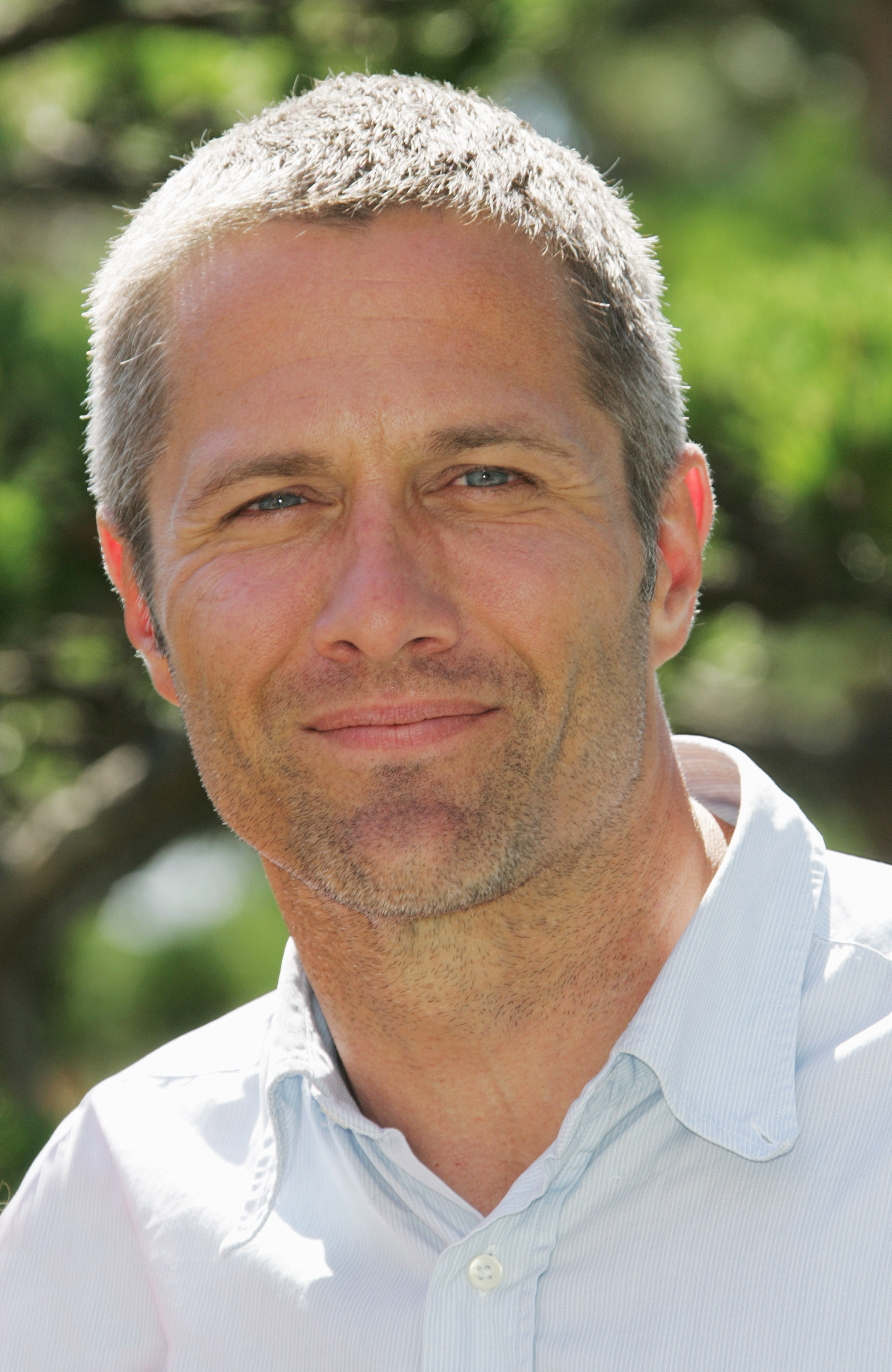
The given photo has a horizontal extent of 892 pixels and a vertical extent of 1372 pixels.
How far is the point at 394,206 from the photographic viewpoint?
45.1 inches

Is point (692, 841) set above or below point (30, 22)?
below

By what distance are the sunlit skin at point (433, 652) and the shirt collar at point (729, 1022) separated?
2.6 inches

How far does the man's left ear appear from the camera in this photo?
4.12 ft

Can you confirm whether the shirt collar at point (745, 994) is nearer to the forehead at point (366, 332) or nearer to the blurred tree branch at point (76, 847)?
the forehead at point (366, 332)

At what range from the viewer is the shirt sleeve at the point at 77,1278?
Result: 1.19 m

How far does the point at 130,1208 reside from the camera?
3.97ft

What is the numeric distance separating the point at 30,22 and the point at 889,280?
119cm

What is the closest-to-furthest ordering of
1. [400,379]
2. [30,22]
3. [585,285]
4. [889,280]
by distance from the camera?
[400,379]
[585,285]
[889,280]
[30,22]

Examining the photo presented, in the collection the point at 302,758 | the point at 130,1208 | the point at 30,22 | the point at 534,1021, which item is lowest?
the point at 130,1208

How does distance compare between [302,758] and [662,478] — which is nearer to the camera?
[302,758]

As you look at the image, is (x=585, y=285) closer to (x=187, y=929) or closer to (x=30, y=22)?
(x=30, y=22)

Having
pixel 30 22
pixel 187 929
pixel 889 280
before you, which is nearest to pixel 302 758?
pixel 889 280

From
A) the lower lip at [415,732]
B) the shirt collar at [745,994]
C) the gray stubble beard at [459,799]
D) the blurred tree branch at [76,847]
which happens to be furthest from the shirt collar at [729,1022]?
the blurred tree branch at [76,847]

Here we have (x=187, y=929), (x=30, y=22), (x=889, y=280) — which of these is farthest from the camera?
(x=187, y=929)
